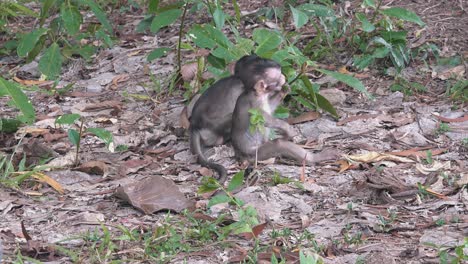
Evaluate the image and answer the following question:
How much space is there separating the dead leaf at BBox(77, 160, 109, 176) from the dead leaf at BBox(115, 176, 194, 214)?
1.90 ft

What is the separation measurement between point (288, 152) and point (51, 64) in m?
2.35

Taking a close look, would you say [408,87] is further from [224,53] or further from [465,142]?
[224,53]

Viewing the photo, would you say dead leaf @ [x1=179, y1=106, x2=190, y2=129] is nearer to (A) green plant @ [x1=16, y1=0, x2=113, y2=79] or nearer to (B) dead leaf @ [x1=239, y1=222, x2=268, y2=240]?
(A) green plant @ [x1=16, y1=0, x2=113, y2=79]

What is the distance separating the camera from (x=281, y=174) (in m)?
6.20

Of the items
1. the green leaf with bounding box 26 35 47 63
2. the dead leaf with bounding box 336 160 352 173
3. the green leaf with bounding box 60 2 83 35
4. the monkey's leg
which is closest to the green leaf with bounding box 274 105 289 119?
the monkey's leg

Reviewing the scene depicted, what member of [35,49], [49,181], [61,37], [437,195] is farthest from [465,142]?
[61,37]

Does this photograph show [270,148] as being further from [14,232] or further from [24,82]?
[24,82]

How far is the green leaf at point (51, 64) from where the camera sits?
7617mm

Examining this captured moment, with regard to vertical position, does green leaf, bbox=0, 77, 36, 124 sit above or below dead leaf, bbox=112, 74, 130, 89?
above

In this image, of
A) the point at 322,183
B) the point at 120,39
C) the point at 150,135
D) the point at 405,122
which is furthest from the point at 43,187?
the point at 120,39

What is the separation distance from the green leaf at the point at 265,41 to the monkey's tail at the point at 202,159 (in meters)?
0.78

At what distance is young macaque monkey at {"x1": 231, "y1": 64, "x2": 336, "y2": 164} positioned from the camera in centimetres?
649

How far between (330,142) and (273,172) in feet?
2.40

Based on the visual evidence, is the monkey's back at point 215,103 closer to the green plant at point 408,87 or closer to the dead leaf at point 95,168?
the dead leaf at point 95,168
